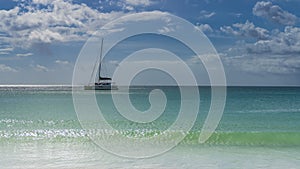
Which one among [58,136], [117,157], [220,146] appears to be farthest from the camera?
[58,136]

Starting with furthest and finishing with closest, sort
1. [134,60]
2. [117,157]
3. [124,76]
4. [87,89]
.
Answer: [87,89] < [124,76] < [117,157] < [134,60]

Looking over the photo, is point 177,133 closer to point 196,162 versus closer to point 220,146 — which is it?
point 220,146

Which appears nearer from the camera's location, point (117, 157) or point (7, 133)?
point (117, 157)

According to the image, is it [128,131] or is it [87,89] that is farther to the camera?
[87,89]

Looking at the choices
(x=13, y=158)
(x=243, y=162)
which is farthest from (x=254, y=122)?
(x=13, y=158)

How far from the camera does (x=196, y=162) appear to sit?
35.8 ft

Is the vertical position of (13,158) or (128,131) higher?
(13,158)

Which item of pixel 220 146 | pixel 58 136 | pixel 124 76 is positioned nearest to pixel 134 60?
pixel 124 76

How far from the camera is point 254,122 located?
2436cm

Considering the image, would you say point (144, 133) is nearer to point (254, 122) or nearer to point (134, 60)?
point (134, 60)

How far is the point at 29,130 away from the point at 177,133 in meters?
6.49

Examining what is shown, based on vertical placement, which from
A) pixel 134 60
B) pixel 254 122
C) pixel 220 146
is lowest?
pixel 254 122

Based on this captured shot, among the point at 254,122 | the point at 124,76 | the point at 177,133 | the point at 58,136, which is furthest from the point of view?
the point at 254,122

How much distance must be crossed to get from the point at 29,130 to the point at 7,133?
1.45 metres
